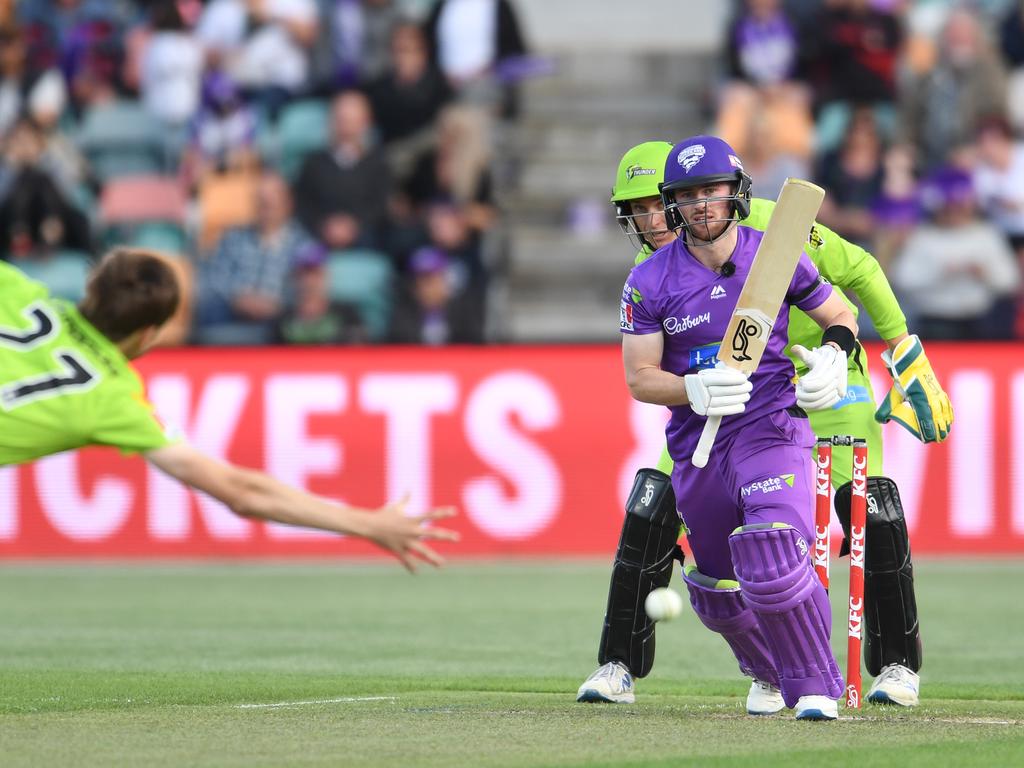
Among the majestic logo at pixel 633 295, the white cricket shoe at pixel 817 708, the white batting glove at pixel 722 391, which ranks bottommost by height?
the white cricket shoe at pixel 817 708

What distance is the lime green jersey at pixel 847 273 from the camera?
7.62m

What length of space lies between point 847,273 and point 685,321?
0.99m

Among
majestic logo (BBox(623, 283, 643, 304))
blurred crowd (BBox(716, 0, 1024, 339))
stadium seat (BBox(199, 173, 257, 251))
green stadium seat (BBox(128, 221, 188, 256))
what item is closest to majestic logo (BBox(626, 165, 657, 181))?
majestic logo (BBox(623, 283, 643, 304))

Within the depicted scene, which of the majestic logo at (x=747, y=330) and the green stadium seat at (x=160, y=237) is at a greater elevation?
the majestic logo at (x=747, y=330)

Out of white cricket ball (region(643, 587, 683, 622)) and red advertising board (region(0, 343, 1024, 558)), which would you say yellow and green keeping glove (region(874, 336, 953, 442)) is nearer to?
white cricket ball (region(643, 587, 683, 622))

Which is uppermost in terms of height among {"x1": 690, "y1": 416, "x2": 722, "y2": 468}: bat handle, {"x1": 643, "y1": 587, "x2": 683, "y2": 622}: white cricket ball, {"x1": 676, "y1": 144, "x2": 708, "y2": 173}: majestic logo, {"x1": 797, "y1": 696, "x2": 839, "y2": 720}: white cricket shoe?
{"x1": 676, "y1": 144, "x2": 708, "y2": 173}: majestic logo

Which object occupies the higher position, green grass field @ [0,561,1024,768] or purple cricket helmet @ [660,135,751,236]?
purple cricket helmet @ [660,135,751,236]

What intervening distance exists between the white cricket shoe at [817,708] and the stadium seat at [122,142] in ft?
40.7

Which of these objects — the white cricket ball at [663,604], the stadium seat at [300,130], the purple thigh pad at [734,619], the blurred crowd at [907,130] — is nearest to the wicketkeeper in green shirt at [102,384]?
the white cricket ball at [663,604]

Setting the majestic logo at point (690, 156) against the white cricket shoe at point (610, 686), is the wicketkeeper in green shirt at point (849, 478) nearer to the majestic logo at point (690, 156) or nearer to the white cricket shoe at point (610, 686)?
the white cricket shoe at point (610, 686)

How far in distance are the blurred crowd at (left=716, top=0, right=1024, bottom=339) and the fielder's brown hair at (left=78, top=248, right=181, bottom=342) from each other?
1031cm

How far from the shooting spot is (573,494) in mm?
14883

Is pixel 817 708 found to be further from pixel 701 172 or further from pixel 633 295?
pixel 701 172

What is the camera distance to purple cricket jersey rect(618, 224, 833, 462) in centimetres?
700
